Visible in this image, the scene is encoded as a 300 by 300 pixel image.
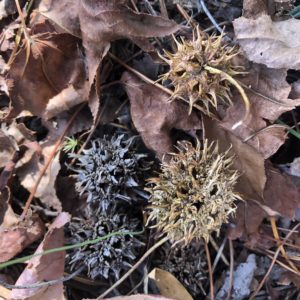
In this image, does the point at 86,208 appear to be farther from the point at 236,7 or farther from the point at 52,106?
the point at 236,7

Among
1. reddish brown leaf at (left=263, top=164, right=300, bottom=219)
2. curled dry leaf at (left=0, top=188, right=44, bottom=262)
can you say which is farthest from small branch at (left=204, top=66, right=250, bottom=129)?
curled dry leaf at (left=0, top=188, right=44, bottom=262)

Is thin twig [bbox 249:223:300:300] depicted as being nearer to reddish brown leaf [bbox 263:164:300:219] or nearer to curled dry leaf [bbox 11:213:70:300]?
reddish brown leaf [bbox 263:164:300:219]

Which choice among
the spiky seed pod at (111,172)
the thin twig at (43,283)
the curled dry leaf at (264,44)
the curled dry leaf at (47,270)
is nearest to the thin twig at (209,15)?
the curled dry leaf at (264,44)

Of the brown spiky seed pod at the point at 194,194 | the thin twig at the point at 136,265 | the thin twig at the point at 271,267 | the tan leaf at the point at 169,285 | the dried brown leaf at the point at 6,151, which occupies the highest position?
the dried brown leaf at the point at 6,151

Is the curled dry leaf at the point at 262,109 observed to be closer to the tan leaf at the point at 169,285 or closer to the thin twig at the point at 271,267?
the thin twig at the point at 271,267

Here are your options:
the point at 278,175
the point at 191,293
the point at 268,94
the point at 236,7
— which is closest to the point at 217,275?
the point at 191,293
